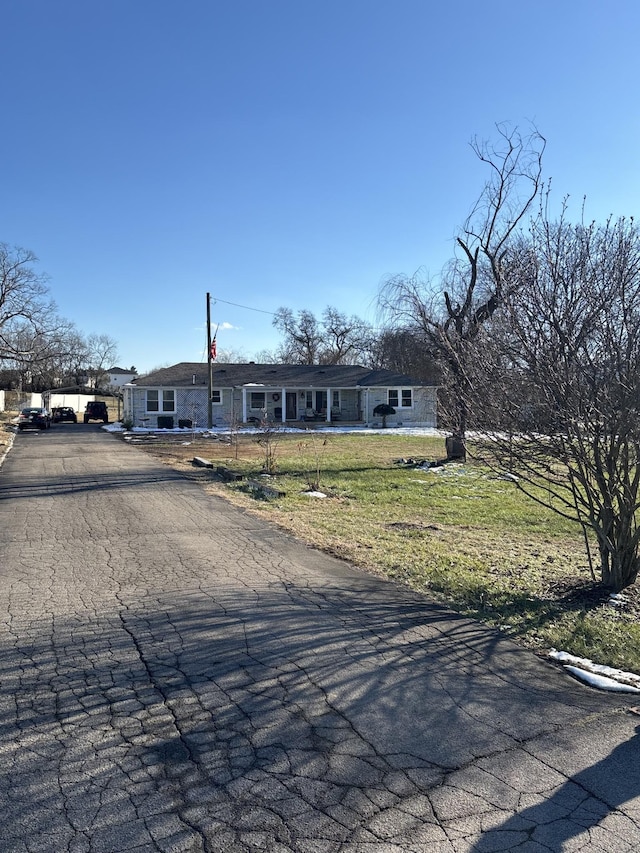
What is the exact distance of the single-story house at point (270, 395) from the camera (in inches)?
1468

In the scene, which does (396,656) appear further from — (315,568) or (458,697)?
(315,568)

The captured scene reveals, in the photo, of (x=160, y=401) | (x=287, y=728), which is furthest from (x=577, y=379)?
(x=160, y=401)

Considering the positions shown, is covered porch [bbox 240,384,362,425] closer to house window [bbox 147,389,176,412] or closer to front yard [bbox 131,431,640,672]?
house window [bbox 147,389,176,412]

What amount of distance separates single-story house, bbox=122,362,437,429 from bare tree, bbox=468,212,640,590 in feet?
98.3

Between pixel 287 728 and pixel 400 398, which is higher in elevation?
pixel 400 398

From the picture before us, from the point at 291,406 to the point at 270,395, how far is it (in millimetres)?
1589

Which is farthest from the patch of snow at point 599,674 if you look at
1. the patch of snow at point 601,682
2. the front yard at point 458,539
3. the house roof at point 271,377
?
the house roof at point 271,377

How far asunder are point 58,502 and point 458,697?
368 inches

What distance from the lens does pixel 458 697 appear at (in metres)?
3.72

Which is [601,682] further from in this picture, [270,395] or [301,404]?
[301,404]

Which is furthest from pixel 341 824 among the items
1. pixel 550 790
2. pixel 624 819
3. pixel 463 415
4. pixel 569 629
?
pixel 463 415

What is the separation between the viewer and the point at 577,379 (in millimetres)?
5336

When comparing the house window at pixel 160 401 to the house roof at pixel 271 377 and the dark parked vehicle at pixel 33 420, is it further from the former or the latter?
the dark parked vehicle at pixel 33 420

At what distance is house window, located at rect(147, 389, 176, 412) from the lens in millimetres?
37312
